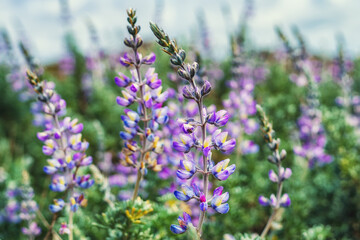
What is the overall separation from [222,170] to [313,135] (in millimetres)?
2203

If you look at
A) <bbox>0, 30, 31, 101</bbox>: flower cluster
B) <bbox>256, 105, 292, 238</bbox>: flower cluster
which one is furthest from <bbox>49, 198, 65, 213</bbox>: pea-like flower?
<bbox>0, 30, 31, 101</bbox>: flower cluster

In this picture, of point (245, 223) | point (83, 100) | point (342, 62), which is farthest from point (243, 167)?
point (83, 100)

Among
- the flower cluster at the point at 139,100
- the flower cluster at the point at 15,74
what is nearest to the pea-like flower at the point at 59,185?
the flower cluster at the point at 139,100

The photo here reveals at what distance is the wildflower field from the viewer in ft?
4.98

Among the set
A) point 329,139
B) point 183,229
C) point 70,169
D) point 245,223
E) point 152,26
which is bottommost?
point 245,223

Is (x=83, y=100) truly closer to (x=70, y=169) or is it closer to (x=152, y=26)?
(x=70, y=169)

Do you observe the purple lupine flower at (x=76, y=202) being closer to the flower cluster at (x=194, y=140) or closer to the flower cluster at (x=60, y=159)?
the flower cluster at (x=60, y=159)

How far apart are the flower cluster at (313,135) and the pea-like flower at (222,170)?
196cm

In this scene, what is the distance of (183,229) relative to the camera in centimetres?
136

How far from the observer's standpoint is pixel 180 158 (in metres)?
2.55

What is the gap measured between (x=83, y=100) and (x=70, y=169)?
5240 mm

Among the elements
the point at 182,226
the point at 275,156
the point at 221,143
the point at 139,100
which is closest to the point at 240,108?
the point at 275,156

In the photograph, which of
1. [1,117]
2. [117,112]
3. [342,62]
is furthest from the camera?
[1,117]

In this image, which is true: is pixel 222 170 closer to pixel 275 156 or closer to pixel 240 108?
pixel 275 156
